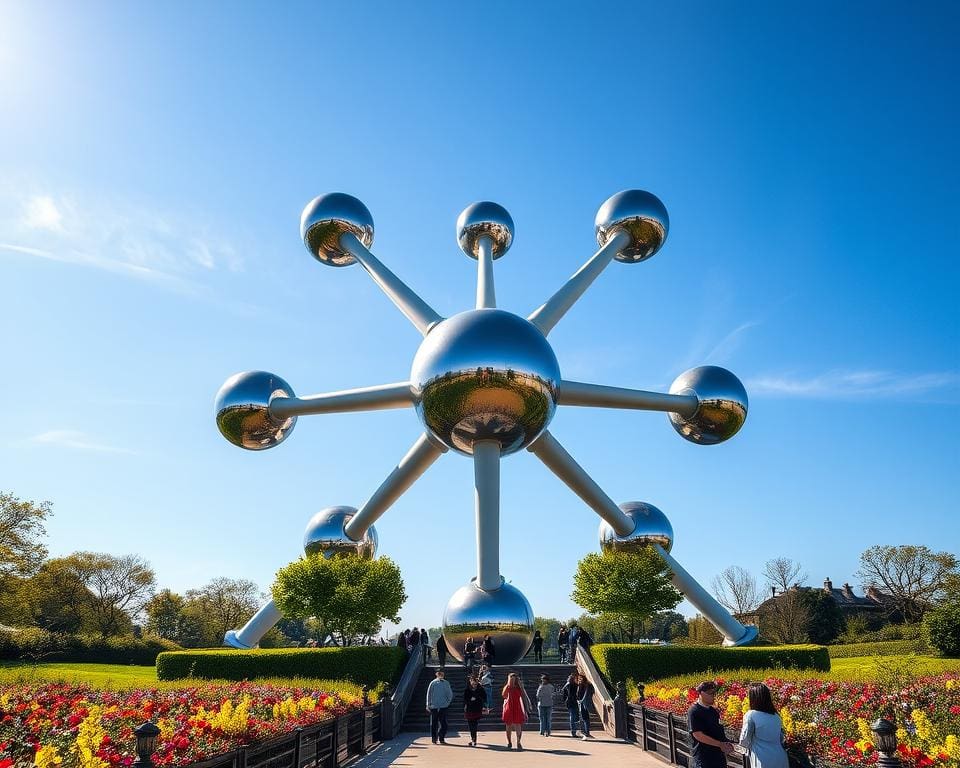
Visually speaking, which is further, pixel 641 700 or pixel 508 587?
pixel 508 587

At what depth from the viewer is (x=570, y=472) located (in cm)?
1752

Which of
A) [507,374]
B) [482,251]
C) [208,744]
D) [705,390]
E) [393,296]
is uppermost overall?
[482,251]

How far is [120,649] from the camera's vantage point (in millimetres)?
36531

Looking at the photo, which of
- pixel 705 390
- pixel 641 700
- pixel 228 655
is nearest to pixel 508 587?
pixel 641 700

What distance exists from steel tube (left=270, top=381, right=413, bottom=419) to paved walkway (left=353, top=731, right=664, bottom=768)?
22.1 ft

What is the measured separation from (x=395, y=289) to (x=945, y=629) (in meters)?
25.0

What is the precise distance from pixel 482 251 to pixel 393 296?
122 inches

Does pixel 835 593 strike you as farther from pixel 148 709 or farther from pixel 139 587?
pixel 148 709

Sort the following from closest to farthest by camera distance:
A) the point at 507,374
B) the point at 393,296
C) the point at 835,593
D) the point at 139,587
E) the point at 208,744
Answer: the point at 208,744
the point at 507,374
the point at 393,296
the point at 139,587
the point at 835,593

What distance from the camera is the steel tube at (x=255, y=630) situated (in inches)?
884

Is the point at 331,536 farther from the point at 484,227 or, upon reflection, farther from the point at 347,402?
the point at 484,227

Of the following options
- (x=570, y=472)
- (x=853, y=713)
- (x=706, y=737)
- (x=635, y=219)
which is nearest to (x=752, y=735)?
(x=706, y=737)

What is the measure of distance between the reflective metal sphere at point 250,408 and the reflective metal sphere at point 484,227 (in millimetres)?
7652

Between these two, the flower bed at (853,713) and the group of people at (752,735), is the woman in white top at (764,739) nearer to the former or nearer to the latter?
the group of people at (752,735)
